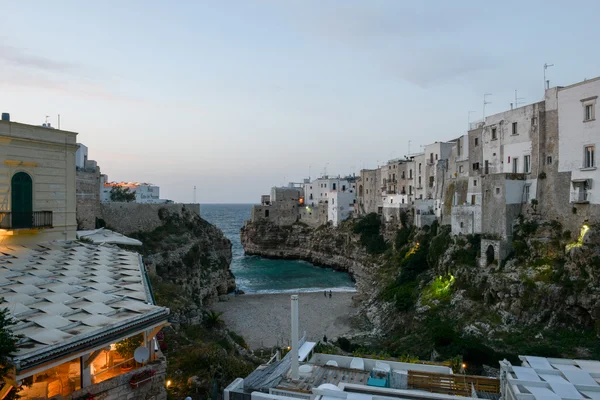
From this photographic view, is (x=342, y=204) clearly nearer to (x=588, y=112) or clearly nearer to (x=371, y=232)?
(x=371, y=232)

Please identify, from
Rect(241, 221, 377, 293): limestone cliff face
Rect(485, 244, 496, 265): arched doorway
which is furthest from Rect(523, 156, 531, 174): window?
Rect(241, 221, 377, 293): limestone cliff face

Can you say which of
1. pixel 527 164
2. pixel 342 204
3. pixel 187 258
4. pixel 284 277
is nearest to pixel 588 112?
pixel 527 164

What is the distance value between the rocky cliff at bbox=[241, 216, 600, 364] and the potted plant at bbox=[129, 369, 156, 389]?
15.3 metres

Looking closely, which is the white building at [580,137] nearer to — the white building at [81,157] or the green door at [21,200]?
the green door at [21,200]

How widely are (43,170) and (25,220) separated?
1.83 metres

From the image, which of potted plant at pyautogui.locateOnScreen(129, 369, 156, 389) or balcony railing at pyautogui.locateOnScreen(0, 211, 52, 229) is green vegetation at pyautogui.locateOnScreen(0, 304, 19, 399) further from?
balcony railing at pyautogui.locateOnScreen(0, 211, 52, 229)

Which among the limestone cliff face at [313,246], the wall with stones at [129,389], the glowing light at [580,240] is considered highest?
the glowing light at [580,240]

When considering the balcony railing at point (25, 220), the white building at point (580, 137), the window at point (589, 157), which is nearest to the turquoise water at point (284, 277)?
the white building at point (580, 137)

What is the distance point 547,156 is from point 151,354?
2852 centimetres

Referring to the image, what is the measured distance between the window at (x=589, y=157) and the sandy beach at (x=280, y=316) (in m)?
19.5

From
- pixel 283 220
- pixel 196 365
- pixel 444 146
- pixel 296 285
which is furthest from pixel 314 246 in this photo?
pixel 196 365

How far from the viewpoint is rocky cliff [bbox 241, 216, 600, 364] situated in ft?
68.1

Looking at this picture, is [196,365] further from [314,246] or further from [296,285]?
[314,246]

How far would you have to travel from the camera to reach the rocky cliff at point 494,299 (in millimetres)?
20766
